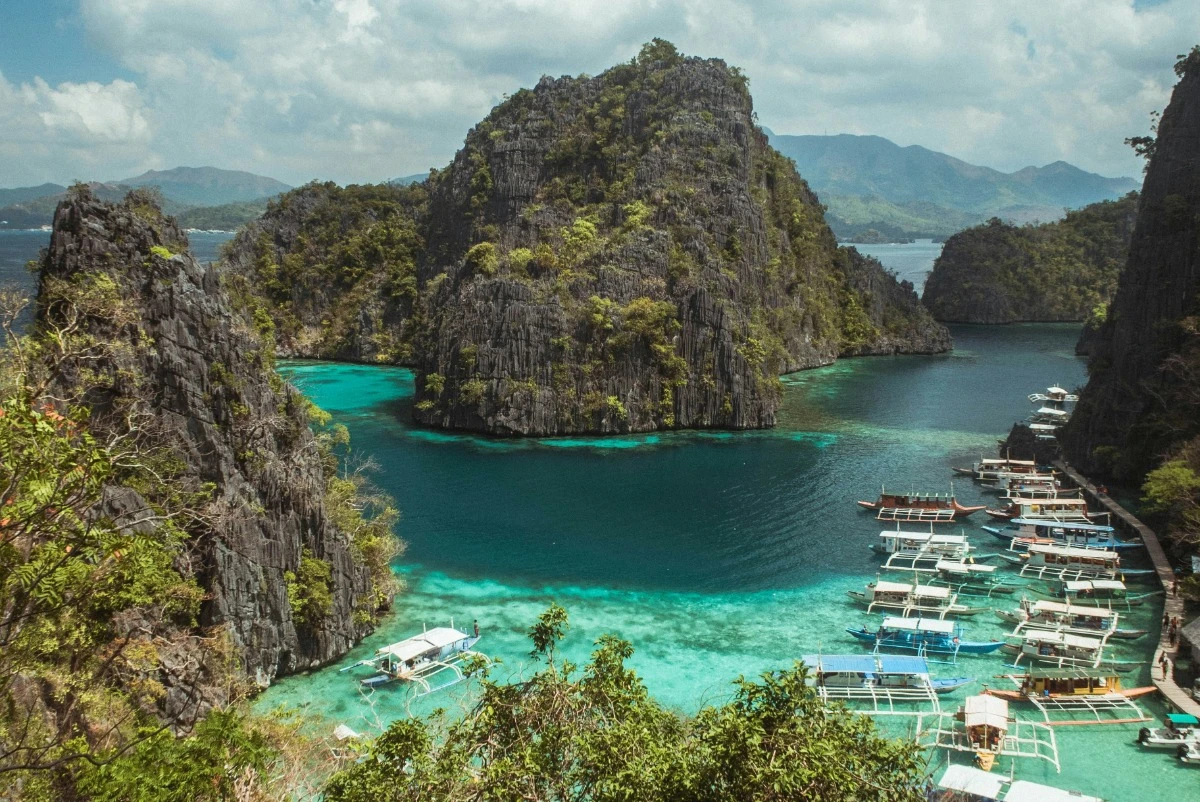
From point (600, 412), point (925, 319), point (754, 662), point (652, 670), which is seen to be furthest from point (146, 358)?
point (925, 319)

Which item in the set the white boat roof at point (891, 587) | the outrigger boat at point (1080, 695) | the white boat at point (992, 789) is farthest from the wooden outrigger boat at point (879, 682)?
the white boat roof at point (891, 587)

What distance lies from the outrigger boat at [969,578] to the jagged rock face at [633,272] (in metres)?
34.7

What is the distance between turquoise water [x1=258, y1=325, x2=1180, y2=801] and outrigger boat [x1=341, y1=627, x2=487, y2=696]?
0.69 m

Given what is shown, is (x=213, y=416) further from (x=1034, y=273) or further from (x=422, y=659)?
(x=1034, y=273)

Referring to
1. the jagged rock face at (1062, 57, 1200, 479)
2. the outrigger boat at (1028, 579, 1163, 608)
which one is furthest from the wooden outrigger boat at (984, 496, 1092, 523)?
the outrigger boat at (1028, 579, 1163, 608)

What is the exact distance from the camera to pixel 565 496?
6009 cm

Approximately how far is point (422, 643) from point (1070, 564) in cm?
3516

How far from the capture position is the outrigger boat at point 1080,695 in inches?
1260

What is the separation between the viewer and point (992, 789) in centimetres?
2612

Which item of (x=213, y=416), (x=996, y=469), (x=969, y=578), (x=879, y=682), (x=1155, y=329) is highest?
(x=1155, y=329)

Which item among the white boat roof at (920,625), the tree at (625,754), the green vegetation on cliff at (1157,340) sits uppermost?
the green vegetation on cliff at (1157,340)

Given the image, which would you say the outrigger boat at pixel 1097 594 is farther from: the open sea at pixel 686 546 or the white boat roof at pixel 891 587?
the white boat roof at pixel 891 587

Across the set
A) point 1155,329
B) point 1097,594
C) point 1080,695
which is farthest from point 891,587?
point 1155,329

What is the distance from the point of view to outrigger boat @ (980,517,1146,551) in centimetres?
4950
